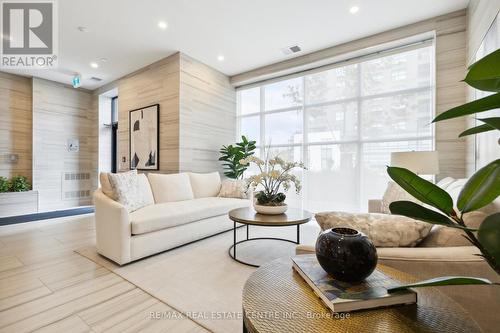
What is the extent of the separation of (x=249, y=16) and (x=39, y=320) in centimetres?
383

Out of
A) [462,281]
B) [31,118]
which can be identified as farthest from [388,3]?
[31,118]

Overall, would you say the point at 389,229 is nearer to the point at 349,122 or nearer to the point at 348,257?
the point at 348,257

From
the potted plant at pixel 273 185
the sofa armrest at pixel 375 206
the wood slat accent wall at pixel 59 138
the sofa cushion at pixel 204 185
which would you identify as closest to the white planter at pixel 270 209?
the potted plant at pixel 273 185

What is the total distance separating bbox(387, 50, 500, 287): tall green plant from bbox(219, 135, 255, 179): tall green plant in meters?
4.27

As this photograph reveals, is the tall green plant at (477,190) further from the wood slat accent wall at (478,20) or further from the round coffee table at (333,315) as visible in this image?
the wood slat accent wall at (478,20)

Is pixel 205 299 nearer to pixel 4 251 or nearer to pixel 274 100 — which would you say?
pixel 4 251

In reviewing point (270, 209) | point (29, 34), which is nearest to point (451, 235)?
point (270, 209)

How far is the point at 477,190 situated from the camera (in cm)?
53

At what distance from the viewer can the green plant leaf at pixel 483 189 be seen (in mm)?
498

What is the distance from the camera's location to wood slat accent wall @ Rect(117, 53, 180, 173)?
4.41 metres

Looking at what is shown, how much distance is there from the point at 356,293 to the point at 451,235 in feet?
2.56


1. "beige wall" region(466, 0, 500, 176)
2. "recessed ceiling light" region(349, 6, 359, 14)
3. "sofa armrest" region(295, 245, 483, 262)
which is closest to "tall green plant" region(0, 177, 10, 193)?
"sofa armrest" region(295, 245, 483, 262)

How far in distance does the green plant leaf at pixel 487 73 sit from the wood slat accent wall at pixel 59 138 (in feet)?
23.5

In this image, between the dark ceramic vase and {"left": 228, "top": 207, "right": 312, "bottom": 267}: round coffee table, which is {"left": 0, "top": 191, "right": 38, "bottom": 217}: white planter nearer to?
{"left": 228, "top": 207, "right": 312, "bottom": 267}: round coffee table
